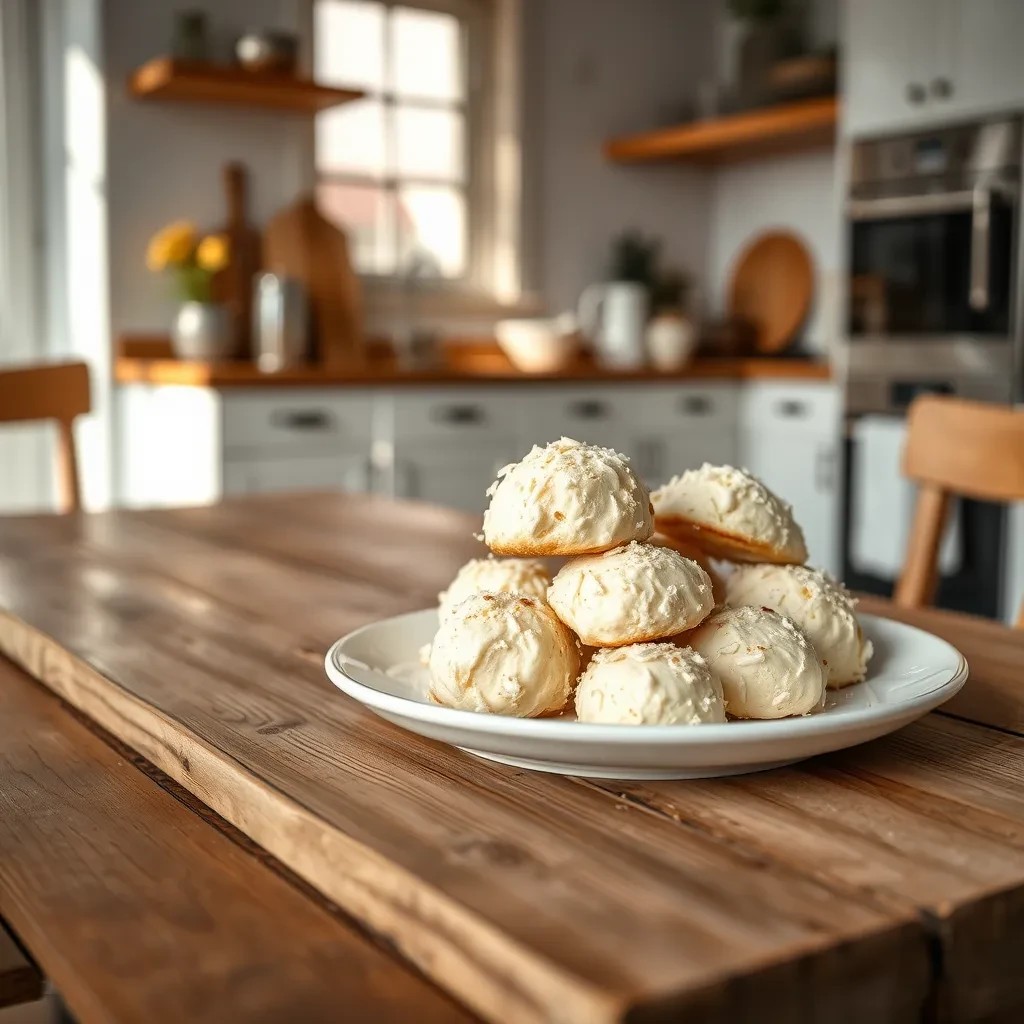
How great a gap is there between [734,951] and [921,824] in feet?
0.62

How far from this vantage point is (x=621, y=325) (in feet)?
14.3

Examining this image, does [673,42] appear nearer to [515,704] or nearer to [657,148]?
[657,148]

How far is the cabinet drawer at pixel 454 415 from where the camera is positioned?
3.65 meters

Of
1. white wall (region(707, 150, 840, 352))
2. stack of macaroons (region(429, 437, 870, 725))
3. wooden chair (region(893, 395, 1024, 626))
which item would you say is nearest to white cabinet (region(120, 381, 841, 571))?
white wall (region(707, 150, 840, 352))

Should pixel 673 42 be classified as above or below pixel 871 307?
above

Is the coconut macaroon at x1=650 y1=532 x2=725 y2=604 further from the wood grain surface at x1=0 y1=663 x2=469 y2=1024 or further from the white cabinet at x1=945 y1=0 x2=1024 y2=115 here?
the white cabinet at x1=945 y1=0 x2=1024 y2=115

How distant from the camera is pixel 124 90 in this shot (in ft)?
12.4

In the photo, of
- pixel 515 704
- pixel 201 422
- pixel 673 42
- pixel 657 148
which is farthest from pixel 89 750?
pixel 673 42

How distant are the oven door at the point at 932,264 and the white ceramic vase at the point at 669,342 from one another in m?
0.75

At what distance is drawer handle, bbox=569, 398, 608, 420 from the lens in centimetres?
395

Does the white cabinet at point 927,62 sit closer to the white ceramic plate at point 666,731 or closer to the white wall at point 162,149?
the white wall at point 162,149

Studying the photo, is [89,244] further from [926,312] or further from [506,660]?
[506,660]

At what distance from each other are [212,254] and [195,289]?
4.6 inches

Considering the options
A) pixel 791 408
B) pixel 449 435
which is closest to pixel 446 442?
pixel 449 435
